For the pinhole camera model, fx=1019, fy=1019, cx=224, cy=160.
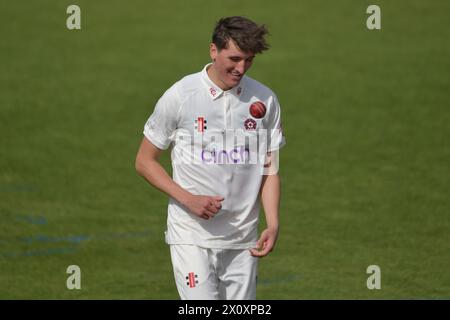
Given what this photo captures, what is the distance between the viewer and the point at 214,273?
7.03 meters

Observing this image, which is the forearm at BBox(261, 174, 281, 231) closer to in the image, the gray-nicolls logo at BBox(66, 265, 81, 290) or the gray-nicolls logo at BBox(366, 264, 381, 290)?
the gray-nicolls logo at BBox(366, 264, 381, 290)

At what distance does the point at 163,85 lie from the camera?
20156mm

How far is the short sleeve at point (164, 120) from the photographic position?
688 centimetres

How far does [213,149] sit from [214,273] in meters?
0.86

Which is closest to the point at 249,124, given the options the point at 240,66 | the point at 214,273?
the point at 240,66

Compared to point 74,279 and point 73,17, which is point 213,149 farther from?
point 73,17

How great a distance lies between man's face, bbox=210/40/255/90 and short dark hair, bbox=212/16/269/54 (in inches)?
1.3

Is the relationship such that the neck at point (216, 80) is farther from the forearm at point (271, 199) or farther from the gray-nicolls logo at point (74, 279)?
the gray-nicolls logo at point (74, 279)

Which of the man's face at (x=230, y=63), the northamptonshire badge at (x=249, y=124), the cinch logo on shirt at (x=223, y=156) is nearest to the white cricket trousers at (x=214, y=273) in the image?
the cinch logo on shirt at (x=223, y=156)

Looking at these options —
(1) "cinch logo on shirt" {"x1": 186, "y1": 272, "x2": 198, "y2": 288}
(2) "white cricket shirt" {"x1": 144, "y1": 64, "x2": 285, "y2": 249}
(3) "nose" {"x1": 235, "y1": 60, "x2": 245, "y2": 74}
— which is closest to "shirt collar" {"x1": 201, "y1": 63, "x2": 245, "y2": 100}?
(2) "white cricket shirt" {"x1": 144, "y1": 64, "x2": 285, "y2": 249}

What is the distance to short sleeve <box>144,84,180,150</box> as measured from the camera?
6879mm

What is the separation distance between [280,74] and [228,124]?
44.3 feet

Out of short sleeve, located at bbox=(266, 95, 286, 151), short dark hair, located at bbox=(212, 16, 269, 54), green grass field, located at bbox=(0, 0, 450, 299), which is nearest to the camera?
short dark hair, located at bbox=(212, 16, 269, 54)
